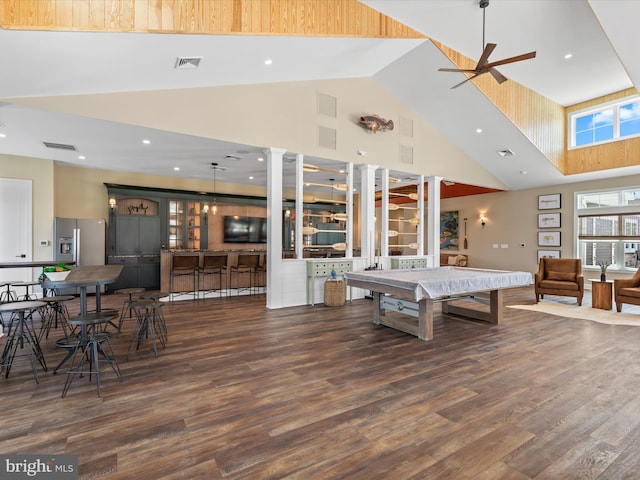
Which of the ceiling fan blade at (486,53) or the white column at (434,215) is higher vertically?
the ceiling fan blade at (486,53)

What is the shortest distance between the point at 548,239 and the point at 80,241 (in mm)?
12509

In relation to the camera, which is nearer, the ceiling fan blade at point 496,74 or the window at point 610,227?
the ceiling fan blade at point 496,74

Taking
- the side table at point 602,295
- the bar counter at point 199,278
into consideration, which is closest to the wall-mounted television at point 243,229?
the bar counter at point 199,278

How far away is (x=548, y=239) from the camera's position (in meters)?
9.93

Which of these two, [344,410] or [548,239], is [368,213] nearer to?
[344,410]

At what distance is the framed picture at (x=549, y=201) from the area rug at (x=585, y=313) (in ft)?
14.9

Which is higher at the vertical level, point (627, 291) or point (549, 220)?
point (549, 220)

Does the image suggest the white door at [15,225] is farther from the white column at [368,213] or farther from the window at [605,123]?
the window at [605,123]

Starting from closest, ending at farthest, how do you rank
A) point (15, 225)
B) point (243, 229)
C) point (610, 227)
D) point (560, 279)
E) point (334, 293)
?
point (334, 293) → point (15, 225) → point (560, 279) → point (610, 227) → point (243, 229)

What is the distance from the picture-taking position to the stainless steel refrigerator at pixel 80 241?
706cm

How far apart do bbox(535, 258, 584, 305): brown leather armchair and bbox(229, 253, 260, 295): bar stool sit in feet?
20.3

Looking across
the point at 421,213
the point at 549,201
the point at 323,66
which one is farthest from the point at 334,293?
the point at 549,201

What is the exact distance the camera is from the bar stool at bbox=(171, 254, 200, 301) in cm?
676

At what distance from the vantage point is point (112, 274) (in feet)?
12.6
